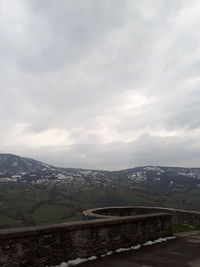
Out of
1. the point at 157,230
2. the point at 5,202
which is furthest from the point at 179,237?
the point at 5,202

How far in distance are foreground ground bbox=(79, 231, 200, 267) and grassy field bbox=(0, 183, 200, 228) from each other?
4345 inches

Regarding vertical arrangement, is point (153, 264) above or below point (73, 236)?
below

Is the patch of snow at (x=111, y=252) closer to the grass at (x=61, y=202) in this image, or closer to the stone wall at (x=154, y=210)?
the stone wall at (x=154, y=210)

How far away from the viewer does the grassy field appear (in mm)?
125250

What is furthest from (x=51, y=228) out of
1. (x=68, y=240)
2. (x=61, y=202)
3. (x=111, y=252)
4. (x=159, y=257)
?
(x=61, y=202)

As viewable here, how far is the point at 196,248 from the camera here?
973cm

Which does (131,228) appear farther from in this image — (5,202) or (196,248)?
(5,202)

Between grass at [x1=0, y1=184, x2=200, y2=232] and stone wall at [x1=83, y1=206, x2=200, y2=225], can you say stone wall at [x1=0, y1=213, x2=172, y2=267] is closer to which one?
stone wall at [x1=83, y1=206, x2=200, y2=225]

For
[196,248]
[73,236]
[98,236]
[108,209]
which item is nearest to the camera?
[73,236]

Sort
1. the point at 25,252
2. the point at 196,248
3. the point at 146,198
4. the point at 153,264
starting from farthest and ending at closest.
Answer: the point at 146,198
the point at 196,248
the point at 153,264
the point at 25,252

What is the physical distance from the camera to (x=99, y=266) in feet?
25.3

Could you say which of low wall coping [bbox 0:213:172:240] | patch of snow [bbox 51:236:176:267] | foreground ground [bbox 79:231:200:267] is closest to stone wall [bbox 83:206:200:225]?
patch of snow [bbox 51:236:176:267]

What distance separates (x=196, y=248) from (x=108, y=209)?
8.25 metres

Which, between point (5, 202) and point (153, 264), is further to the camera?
point (5, 202)
